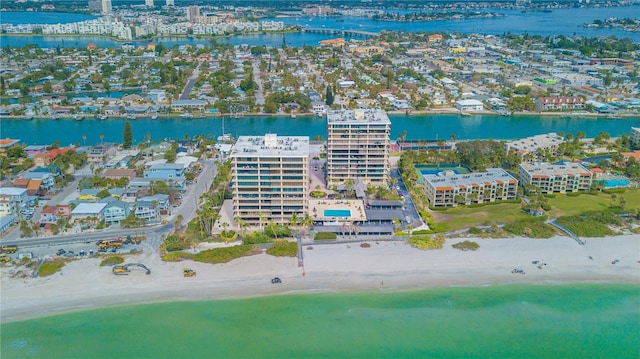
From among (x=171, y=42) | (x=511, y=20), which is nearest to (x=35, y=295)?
(x=171, y=42)

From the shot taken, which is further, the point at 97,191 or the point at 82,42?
the point at 82,42

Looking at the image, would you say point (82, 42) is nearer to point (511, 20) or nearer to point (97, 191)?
point (97, 191)

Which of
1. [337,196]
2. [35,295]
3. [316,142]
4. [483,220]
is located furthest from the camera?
[316,142]

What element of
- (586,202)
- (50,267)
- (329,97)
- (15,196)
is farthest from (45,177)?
(586,202)

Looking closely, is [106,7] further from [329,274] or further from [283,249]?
[329,274]

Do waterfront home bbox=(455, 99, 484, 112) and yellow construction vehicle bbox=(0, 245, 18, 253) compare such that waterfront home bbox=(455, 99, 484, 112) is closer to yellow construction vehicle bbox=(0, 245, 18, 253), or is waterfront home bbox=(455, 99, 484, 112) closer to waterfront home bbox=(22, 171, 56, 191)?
waterfront home bbox=(22, 171, 56, 191)

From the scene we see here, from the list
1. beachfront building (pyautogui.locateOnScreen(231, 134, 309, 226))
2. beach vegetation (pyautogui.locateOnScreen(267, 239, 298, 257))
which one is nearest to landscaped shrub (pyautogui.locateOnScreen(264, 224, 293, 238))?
beach vegetation (pyautogui.locateOnScreen(267, 239, 298, 257))

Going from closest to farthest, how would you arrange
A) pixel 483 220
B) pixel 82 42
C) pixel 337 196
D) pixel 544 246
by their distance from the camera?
pixel 544 246 < pixel 483 220 < pixel 337 196 < pixel 82 42
